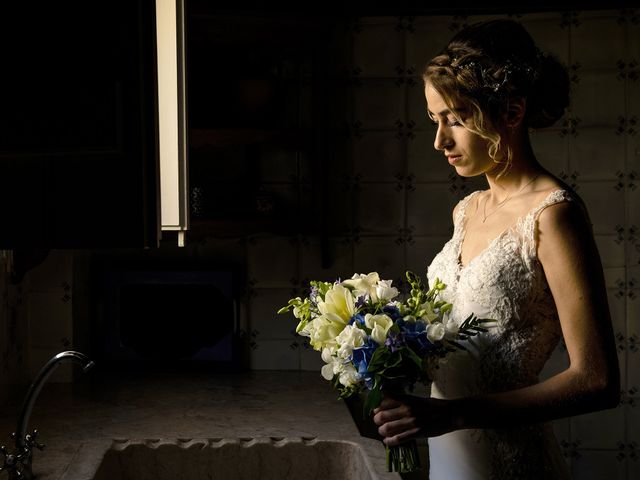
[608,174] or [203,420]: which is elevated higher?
[608,174]

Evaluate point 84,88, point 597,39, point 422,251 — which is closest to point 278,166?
point 422,251

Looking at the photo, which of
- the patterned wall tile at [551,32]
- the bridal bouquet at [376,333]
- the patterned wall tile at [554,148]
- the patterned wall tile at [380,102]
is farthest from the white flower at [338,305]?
the patterned wall tile at [551,32]

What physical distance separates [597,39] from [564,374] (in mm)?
1585

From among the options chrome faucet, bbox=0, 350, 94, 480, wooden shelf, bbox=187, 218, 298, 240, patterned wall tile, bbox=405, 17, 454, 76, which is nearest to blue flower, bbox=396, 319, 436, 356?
chrome faucet, bbox=0, 350, 94, 480

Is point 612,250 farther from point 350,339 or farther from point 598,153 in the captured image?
point 350,339

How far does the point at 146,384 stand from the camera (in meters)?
2.28

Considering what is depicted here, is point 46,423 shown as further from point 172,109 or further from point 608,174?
point 608,174

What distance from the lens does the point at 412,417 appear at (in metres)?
1.19

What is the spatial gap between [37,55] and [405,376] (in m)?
0.87

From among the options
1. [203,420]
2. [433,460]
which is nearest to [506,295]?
[433,460]

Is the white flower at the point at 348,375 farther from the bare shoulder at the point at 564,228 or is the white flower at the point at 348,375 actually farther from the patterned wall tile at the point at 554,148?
the patterned wall tile at the point at 554,148

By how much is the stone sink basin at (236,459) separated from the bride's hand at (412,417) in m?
0.51

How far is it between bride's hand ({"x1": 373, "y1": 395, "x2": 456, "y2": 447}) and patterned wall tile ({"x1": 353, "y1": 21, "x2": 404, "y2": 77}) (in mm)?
1490

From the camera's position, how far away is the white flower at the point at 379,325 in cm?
112
